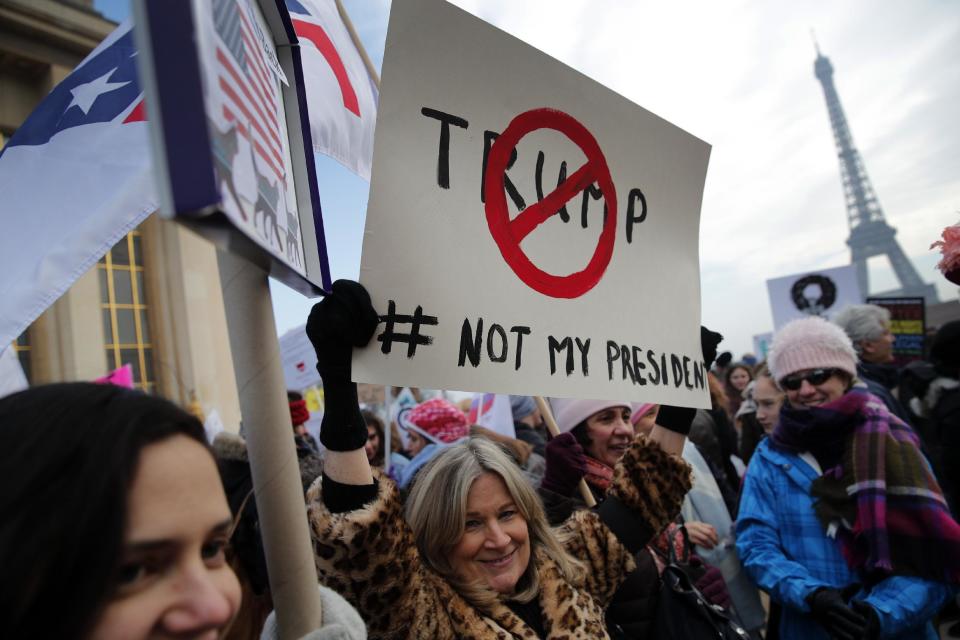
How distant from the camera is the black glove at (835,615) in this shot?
2.26 m

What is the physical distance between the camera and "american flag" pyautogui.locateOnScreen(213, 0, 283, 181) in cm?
79

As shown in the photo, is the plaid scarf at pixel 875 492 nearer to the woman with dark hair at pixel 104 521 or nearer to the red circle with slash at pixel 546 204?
the red circle with slash at pixel 546 204

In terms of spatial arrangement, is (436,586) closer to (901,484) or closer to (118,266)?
(901,484)

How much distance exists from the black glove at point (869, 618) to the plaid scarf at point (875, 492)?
0.57ft

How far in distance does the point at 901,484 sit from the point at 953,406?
153cm

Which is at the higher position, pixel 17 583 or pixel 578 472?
pixel 17 583

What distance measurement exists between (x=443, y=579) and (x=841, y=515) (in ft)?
5.82

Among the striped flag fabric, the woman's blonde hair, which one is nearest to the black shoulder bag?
the woman's blonde hair

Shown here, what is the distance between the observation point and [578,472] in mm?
2525

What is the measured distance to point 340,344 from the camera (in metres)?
1.25

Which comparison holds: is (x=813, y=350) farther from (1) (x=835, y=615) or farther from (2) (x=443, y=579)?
(2) (x=443, y=579)

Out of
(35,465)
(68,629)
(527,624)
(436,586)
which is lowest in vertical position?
(527,624)

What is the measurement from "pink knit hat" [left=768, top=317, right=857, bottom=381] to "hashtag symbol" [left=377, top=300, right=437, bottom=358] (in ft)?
7.56

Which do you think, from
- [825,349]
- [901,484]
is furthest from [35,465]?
[825,349]
